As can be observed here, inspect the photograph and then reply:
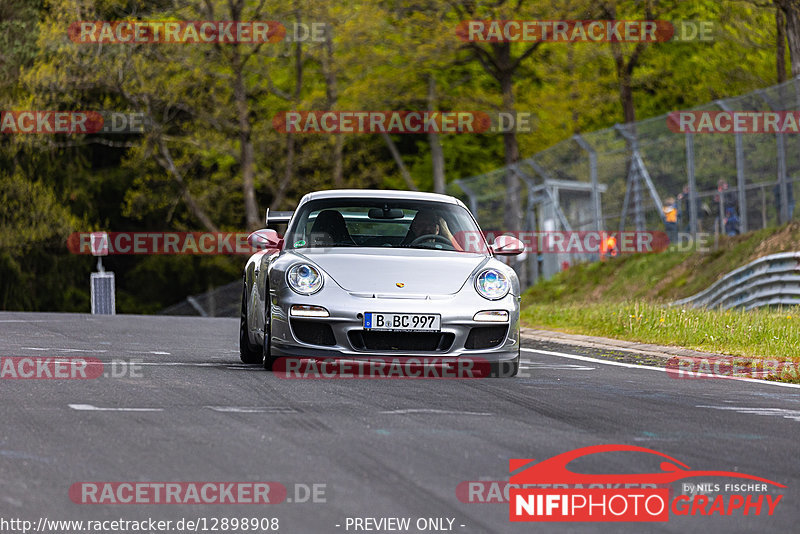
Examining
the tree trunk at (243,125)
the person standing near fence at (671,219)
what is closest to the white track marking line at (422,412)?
the person standing near fence at (671,219)

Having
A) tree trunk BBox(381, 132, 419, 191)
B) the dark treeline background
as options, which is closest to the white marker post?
the dark treeline background

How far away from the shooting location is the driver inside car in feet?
36.8

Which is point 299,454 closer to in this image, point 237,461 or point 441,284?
point 237,461

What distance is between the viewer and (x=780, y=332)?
46.1 feet

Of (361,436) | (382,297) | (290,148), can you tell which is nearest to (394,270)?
(382,297)

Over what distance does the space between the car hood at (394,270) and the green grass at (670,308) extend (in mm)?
2772

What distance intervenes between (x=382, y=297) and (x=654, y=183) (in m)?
17.2

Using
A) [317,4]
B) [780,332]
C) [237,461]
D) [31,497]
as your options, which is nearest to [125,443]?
[237,461]

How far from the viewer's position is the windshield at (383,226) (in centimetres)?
1106

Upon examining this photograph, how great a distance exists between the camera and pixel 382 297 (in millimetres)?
9805

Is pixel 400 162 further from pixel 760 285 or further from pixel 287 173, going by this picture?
pixel 760 285

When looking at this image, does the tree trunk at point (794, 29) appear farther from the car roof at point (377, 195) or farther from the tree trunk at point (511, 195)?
the car roof at point (377, 195)

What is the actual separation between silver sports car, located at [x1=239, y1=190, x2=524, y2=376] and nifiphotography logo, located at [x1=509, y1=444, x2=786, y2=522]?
11.7ft

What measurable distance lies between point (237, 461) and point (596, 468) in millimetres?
1548
